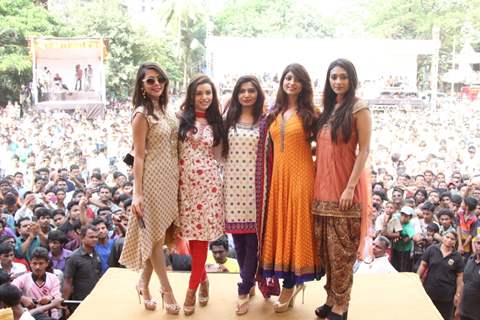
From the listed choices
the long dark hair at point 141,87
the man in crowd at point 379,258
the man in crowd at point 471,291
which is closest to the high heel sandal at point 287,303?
the long dark hair at point 141,87

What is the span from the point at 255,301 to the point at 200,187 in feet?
2.77

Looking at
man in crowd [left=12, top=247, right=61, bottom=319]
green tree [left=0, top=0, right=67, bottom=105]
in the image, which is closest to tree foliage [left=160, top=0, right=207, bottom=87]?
green tree [left=0, top=0, right=67, bottom=105]

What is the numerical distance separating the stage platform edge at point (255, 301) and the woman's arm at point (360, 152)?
80 cm

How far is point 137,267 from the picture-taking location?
3.29 meters

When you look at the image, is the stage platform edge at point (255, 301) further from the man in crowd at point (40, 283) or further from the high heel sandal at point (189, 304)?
the man in crowd at point (40, 283)

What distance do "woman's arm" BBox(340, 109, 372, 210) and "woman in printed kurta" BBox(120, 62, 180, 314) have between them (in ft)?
3.21

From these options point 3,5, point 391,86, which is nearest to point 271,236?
point 391,86

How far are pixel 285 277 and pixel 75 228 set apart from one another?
10.5ft

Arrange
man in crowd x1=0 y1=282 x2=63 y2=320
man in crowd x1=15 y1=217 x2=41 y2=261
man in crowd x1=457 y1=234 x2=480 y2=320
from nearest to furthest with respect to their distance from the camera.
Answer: man in crowd x1=0 y1=282 x2=63 y2=320 → man in crowd x1=457 y1=234 x2=480 y2=320 → man in crowd x1=15 y1=217 x2=41 y2=261

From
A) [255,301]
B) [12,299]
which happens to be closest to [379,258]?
[255,301]

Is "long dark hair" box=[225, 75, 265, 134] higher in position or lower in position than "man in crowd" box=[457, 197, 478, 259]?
higher

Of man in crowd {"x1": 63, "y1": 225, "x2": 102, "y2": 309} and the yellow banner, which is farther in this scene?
the yellow banner

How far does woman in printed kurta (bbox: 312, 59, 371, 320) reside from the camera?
3.05 metres

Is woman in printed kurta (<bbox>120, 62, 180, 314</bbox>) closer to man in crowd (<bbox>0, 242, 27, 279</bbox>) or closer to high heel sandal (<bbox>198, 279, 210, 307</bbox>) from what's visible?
high heel sandal (<bbox>198, 279, 210, 307</bbox>)
